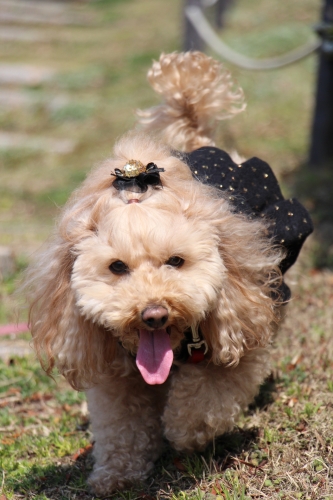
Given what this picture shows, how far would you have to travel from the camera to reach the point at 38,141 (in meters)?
7.26

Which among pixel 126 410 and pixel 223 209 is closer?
pixel 223 209

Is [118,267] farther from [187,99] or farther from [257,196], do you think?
[187,99]

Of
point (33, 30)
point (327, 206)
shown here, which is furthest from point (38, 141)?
point (33, 30)

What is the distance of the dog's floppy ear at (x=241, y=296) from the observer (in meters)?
2.24

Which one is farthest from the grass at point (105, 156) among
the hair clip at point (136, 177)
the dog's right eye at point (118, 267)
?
the dog's right eye at point (118, 267)

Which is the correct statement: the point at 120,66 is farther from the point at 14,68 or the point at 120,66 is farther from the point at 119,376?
the point at 119,376

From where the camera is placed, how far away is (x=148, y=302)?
2.01 m

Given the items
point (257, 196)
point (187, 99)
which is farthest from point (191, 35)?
point (257, 196)

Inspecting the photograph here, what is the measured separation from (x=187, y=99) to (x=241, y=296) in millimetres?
1259

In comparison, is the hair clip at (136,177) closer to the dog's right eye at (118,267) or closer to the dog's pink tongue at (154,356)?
the dog's right eye at (118,267)

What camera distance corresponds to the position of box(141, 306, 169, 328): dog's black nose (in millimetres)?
1990

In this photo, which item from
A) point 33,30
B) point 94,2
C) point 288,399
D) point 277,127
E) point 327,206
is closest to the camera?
point 288,399

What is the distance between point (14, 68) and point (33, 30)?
305 cm

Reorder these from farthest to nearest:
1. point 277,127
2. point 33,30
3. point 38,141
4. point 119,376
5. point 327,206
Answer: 1. point 33,30
2. point 38,141
3. point 277,127
4. point 327,206
5. point 119,376
